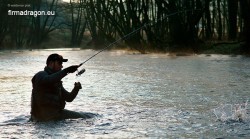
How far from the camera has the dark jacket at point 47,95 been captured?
707cm

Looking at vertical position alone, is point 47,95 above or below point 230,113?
above

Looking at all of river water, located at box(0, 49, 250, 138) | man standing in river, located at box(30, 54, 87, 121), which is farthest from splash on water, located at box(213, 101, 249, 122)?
man standing in river, located at box(30, 54, 87, 121)

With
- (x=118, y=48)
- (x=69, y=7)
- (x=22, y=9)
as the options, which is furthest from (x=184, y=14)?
(x=69, y=7)

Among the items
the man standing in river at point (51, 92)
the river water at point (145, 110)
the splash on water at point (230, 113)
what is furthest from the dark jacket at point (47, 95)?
the splash on water at point (230, 113)

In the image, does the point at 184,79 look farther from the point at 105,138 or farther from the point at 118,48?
the point at 118,48

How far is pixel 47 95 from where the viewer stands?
7297 mm

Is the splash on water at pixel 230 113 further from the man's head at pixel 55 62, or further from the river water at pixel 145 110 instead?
the man's head at pixel 55 62

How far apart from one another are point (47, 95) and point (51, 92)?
0.25 ft

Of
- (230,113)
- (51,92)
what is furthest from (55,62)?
(230,113)

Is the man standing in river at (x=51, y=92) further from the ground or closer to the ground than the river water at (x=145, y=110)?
further from the ground

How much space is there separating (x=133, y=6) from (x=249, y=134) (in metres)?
31.9

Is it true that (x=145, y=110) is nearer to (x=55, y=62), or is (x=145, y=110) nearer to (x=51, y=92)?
(x=51, y=92)

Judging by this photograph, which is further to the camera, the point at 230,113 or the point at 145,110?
the point at 145,110

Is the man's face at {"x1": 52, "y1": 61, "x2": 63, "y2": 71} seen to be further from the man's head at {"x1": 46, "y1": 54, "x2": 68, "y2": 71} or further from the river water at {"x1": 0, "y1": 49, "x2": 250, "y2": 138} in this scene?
the river water at {"x1": 0, "y1": 49, "x2": 250, "y2": 138}
